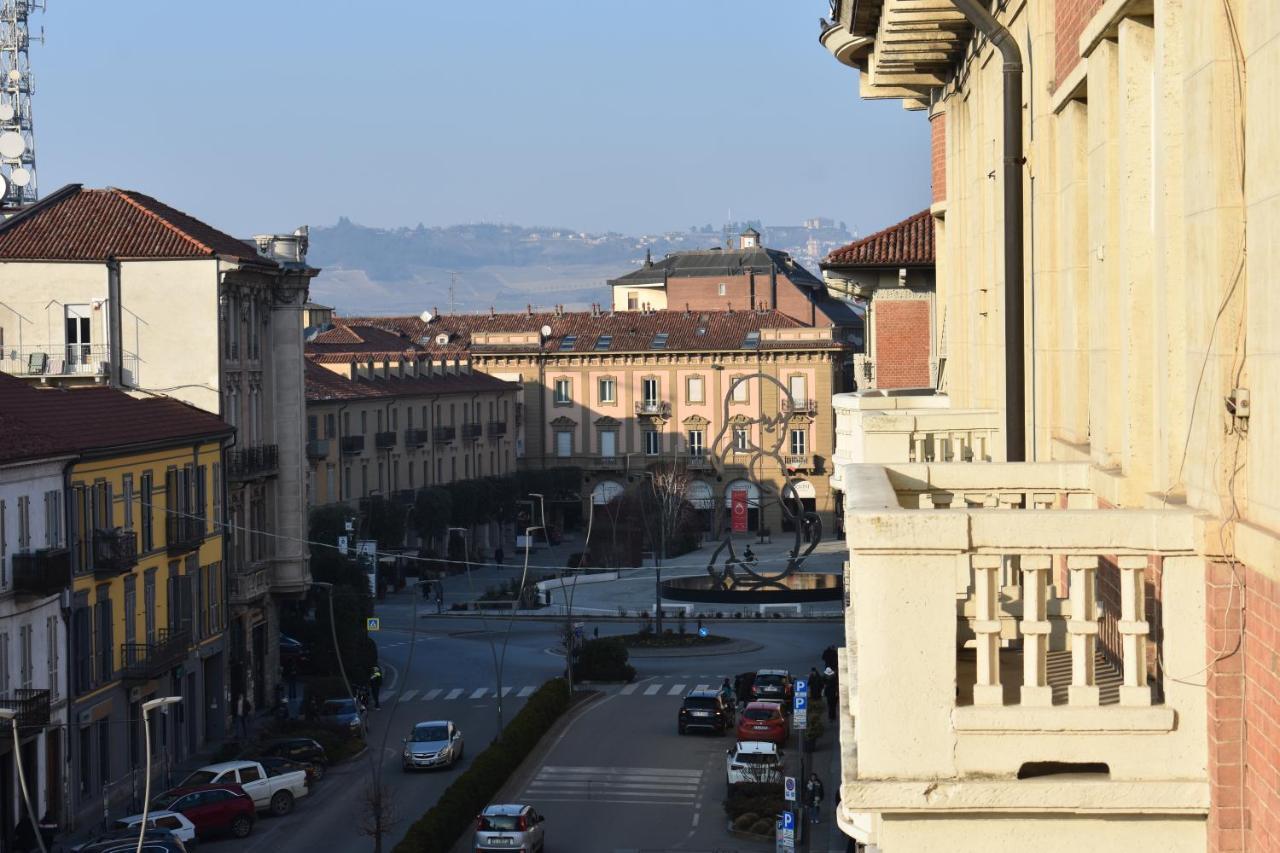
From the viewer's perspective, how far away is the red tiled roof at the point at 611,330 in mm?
120812

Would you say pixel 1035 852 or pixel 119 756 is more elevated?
pixel 1035 852

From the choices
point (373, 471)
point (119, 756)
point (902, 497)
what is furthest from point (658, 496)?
point (902, 497)

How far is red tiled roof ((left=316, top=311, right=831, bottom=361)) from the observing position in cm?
12081

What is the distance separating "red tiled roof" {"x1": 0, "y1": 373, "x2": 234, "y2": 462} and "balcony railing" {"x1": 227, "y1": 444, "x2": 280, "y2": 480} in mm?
1519

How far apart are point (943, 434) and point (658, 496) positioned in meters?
93.3

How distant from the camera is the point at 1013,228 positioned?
43.3 feet

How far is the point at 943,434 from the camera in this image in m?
13.9

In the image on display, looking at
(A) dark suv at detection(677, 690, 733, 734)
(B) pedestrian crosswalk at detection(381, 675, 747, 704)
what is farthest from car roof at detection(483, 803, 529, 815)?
(B) pedestrian crosswalk at detection(381, 675, 747, 704)

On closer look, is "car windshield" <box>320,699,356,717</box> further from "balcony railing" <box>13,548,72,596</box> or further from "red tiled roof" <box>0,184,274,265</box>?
"balcony railing" <box>13,548,72,596</box>

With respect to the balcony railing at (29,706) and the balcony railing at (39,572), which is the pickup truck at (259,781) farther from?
the balcony railing at (39,572)

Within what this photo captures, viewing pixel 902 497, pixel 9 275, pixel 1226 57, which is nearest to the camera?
pixel 1226 57

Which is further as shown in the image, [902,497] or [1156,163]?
[902,497]

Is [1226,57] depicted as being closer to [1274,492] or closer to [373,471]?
[1274,492]

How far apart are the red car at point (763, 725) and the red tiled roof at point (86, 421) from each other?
15.6 meters
